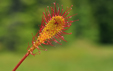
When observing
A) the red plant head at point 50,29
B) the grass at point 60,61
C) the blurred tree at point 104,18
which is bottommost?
the blurred tree at point 104,18

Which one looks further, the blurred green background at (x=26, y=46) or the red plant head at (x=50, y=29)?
the blurred green background at (x=26, y=46)

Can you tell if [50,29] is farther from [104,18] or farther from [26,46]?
[104,18]

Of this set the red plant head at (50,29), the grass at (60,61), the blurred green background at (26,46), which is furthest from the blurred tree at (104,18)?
the red plant head at (50,29)

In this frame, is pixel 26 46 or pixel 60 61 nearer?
pixel 60 61

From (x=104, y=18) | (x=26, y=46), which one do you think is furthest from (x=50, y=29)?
(x=104, y=18)

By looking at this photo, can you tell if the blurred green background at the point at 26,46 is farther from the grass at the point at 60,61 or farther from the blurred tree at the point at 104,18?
the blurred tree at the point at 104,18

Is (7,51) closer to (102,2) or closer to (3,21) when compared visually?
(3,21)

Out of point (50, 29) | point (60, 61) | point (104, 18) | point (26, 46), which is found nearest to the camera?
point (50, 29)

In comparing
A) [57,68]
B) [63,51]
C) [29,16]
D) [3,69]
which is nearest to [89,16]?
[63,51]

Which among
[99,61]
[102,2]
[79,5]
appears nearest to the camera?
[99,61]

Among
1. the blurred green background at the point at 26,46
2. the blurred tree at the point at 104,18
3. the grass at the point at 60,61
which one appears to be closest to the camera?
the grass at the point at 60,61

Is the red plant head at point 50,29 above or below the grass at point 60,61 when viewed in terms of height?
above
